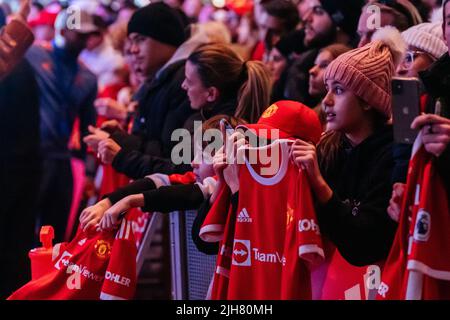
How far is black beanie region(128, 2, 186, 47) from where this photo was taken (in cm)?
598

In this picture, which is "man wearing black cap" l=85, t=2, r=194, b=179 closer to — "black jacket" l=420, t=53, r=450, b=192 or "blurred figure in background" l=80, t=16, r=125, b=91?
"black jacket" l=420, t=53, r=450, b=192


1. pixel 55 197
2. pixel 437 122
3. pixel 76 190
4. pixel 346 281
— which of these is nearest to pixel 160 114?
pixel 346 281

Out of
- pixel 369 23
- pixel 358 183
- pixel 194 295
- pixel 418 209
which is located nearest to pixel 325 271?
pixel 358 183

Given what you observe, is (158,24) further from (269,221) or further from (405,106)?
(405,106)

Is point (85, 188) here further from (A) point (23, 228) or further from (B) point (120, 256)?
(B) point (120, 256)

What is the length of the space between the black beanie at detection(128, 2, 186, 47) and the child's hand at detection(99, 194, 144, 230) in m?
1.86

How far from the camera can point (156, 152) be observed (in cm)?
537

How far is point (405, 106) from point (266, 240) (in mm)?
800

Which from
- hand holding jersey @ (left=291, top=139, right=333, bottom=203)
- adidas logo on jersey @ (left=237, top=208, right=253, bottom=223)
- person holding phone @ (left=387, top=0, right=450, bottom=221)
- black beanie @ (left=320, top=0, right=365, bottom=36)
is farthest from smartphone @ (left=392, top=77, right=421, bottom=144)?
black beanie @ (left=320, top=0, right=365, bottom=36)

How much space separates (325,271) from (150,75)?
8.57 feet

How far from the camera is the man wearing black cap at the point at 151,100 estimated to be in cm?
530

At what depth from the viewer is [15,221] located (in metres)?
6.23

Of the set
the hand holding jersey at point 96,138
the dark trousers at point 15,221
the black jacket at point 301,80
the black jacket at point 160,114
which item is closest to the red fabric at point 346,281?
the black jacket at point 160,114

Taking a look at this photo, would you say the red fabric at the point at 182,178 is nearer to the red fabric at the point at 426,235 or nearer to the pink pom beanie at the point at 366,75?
the pink pom beanie at the point at 366,75
